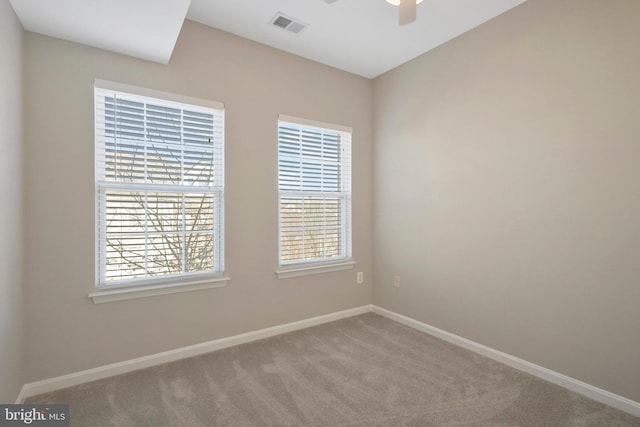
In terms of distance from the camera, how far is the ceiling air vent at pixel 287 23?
2.55 meters

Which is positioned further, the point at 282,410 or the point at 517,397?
the point at 517,397

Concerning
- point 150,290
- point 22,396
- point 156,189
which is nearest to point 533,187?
point 156,189

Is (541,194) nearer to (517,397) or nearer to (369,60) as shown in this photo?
(517,397)

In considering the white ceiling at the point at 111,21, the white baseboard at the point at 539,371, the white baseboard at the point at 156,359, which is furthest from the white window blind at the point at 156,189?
the white baseboard at the point at 539,371

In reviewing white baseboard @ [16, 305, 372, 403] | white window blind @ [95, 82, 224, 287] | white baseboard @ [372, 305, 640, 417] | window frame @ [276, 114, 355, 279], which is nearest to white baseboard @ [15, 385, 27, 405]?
white baseboard @ [16, 305, 372, 403]

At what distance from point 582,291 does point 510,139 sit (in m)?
1.21

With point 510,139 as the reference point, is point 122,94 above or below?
above

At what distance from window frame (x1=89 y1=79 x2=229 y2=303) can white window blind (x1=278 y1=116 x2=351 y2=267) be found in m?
0.60

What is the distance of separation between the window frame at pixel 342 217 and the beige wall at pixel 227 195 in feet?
0.24

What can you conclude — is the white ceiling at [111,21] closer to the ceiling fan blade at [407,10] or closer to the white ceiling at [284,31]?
the white ceiling at [284,31]

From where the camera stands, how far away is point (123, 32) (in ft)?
6.81

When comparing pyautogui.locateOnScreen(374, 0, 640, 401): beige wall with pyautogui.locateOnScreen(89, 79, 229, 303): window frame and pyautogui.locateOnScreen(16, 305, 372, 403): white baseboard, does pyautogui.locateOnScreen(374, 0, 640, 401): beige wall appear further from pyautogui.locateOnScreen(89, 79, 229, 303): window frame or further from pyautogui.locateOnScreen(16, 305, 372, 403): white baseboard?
pyautogui.locateOnScreen(89, 79, 229, 303): window frame

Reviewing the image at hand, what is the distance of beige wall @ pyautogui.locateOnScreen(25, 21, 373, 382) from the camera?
83.9 inches

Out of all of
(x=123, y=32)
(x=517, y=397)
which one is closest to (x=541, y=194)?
(x=517, y=397)
